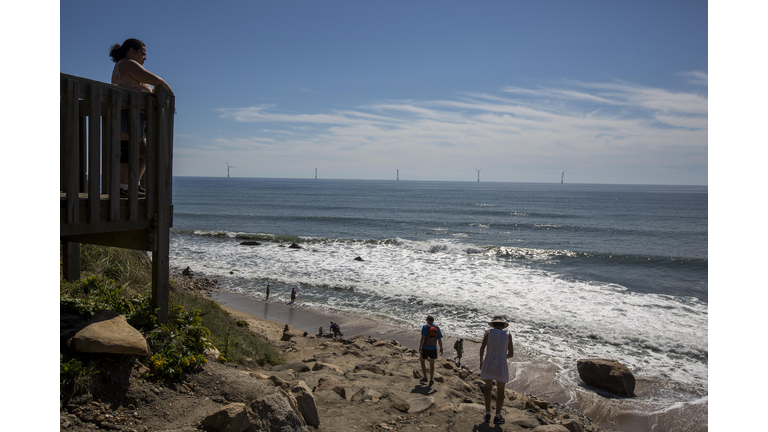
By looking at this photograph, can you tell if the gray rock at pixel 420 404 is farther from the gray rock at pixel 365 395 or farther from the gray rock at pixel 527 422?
the gray rock at pixel 527 422

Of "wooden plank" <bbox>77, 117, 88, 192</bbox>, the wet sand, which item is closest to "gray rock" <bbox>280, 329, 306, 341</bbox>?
the wet sand

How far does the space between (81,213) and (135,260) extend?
18.3 feet

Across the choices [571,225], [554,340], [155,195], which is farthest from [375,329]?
[571,225]

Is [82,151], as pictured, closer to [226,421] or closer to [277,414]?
[226,421]

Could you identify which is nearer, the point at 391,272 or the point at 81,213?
the point at 81,213

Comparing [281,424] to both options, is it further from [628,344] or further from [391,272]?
[391,272]

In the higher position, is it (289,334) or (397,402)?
(397,402)

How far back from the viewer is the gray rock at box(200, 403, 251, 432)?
3789mm

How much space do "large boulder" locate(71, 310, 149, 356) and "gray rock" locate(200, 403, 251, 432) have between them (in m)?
0.96

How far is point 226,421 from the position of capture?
3.79 metres

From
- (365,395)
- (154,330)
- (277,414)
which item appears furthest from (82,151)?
(365,395)

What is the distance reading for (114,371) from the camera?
3.92m

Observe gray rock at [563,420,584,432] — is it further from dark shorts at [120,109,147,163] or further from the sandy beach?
dark shorts at [120,109,147,163]

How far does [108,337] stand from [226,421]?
4.46ft
